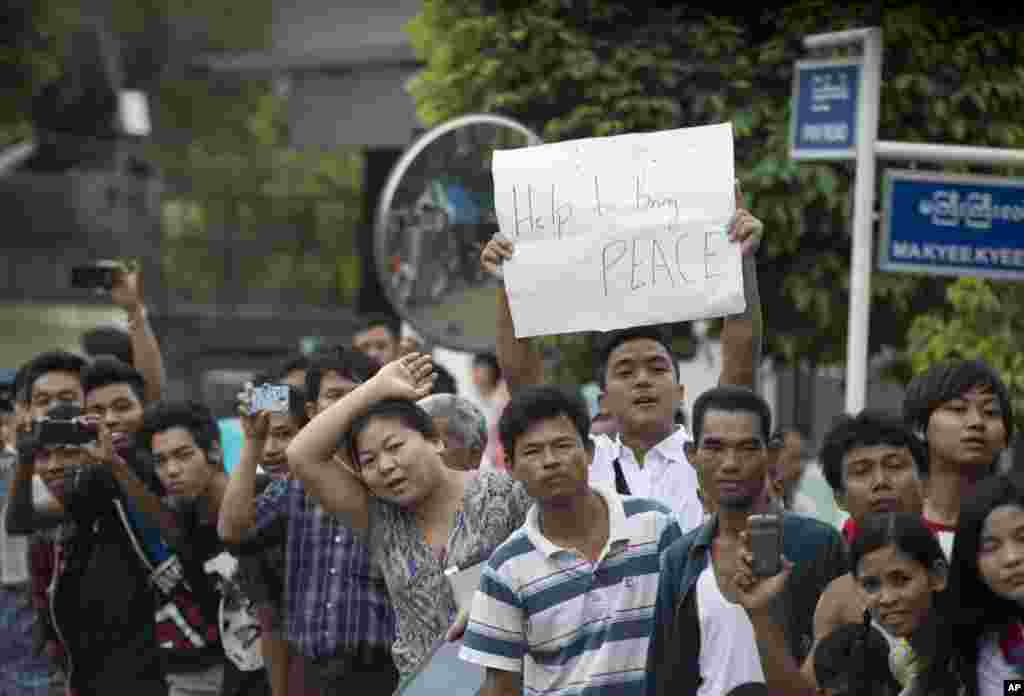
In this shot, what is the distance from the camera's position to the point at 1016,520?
4.23m

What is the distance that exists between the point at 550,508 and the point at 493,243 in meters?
0.83

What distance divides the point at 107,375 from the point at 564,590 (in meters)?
2.90

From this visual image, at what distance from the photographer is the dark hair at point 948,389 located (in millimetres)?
5418

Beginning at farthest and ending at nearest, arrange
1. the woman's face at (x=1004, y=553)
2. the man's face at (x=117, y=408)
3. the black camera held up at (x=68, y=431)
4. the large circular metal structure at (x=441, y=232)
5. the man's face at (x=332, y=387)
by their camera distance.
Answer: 1. the large circular metal structure at (x=441, y=232)
2. the man's face at (x=117, y=408)
3. the black camera held up at (x=68, y=431)
4. the man's face at (x=332, y=387)
5. the woman's face at (x=1004, y=553)

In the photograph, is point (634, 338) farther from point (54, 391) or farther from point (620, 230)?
point (54, 391)

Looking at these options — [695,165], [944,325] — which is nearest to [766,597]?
[695,165]

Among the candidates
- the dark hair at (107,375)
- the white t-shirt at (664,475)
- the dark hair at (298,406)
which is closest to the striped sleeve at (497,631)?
the white t-shirt at (664,475)

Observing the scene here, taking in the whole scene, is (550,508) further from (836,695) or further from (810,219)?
(810,219)

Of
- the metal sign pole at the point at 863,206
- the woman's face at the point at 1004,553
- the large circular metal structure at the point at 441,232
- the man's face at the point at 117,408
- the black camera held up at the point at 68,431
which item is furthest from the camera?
the large circular metal structure at the point at 441,232

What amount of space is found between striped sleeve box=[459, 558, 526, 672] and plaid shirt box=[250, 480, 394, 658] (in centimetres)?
103

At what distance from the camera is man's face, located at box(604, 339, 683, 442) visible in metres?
6.03

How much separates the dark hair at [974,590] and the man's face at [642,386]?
5.80 feet

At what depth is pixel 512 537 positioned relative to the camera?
5047 millimetres

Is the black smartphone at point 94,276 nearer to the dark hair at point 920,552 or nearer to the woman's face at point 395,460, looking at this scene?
the woman's face at point 395,460
